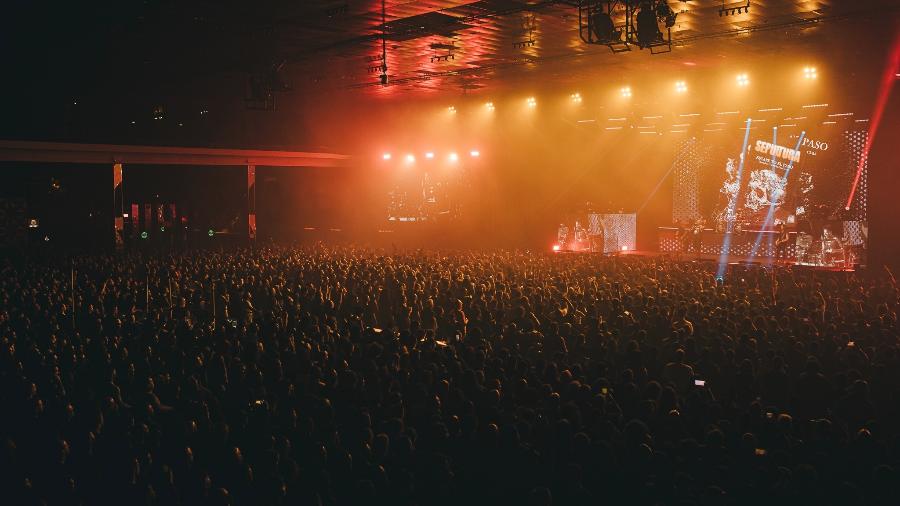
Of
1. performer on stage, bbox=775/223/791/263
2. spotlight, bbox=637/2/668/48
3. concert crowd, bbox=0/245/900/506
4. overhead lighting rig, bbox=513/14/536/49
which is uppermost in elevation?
overhead lighting rig, bbox=513/14/536/49

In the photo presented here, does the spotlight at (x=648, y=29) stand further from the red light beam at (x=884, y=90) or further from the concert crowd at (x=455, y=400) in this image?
the red light beam at (x=884, y=90)

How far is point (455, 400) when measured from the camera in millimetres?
7172

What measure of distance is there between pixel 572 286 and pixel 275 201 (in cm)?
2232

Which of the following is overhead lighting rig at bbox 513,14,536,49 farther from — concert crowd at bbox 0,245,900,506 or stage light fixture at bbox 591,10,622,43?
concert crowd at bbox 0,245,900,506

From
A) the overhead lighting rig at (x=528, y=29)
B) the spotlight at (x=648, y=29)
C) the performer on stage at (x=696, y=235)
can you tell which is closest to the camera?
the spotlight at (x=648, y=29)

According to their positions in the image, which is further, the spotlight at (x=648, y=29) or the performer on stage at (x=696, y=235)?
the performer on stage at (x=696, y=235)

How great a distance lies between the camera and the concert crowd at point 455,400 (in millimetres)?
5641

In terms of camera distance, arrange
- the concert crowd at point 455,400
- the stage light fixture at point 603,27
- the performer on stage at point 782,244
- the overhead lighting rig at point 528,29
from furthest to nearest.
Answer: the performer on stage at point 782,244
the overhead lighting rig at point 528,29
the stage light fixture at point 603,27
the concert crowd at point 455,400

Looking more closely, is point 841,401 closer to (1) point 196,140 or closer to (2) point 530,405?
(2) point 530,405

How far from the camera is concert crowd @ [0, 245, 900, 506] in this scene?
5.64 metres

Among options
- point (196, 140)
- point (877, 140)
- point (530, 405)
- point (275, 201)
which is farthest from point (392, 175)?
point (530, 405)

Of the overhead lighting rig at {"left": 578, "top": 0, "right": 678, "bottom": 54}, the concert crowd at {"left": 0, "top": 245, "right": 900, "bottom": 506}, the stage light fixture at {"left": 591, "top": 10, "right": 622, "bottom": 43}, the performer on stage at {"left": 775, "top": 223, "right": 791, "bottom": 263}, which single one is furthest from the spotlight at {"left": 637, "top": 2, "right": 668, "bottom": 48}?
the performer on stage at {"left": 775, "top": 223, "right": 791, "bottom": 263}

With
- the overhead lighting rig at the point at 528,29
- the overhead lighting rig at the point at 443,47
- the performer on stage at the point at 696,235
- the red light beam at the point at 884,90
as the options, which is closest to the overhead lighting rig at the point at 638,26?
the overhead lighting rig at the point at 528,29

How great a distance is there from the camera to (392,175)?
32.9 metres
